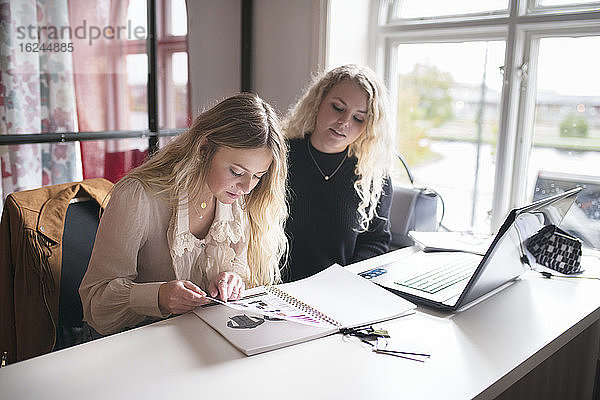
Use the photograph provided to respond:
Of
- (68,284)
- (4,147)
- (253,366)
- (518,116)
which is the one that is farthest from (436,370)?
(4,147)

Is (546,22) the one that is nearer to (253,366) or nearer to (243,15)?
(243,15)

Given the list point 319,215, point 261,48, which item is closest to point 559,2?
point 319,215

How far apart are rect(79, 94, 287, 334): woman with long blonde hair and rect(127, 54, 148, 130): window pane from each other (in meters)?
1.16

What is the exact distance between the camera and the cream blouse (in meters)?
1.32

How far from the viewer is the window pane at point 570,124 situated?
6.98 ft

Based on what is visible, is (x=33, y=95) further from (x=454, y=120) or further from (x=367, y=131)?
(x=454, y=120)

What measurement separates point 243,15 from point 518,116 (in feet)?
4.81

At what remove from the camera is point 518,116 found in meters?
2.30

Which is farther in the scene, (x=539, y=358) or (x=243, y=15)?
(x=243, y=15)

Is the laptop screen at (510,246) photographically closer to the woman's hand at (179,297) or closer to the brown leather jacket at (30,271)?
the woman's hand at (179,297)

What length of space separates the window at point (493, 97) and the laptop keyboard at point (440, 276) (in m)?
0.77

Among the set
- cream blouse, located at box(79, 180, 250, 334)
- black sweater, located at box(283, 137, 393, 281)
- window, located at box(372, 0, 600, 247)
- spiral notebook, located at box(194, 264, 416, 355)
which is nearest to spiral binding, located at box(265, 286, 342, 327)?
spiral notebook, located at box(194, 264, 416, 355)

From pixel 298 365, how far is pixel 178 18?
2069 millimetres

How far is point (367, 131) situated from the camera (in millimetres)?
1928
